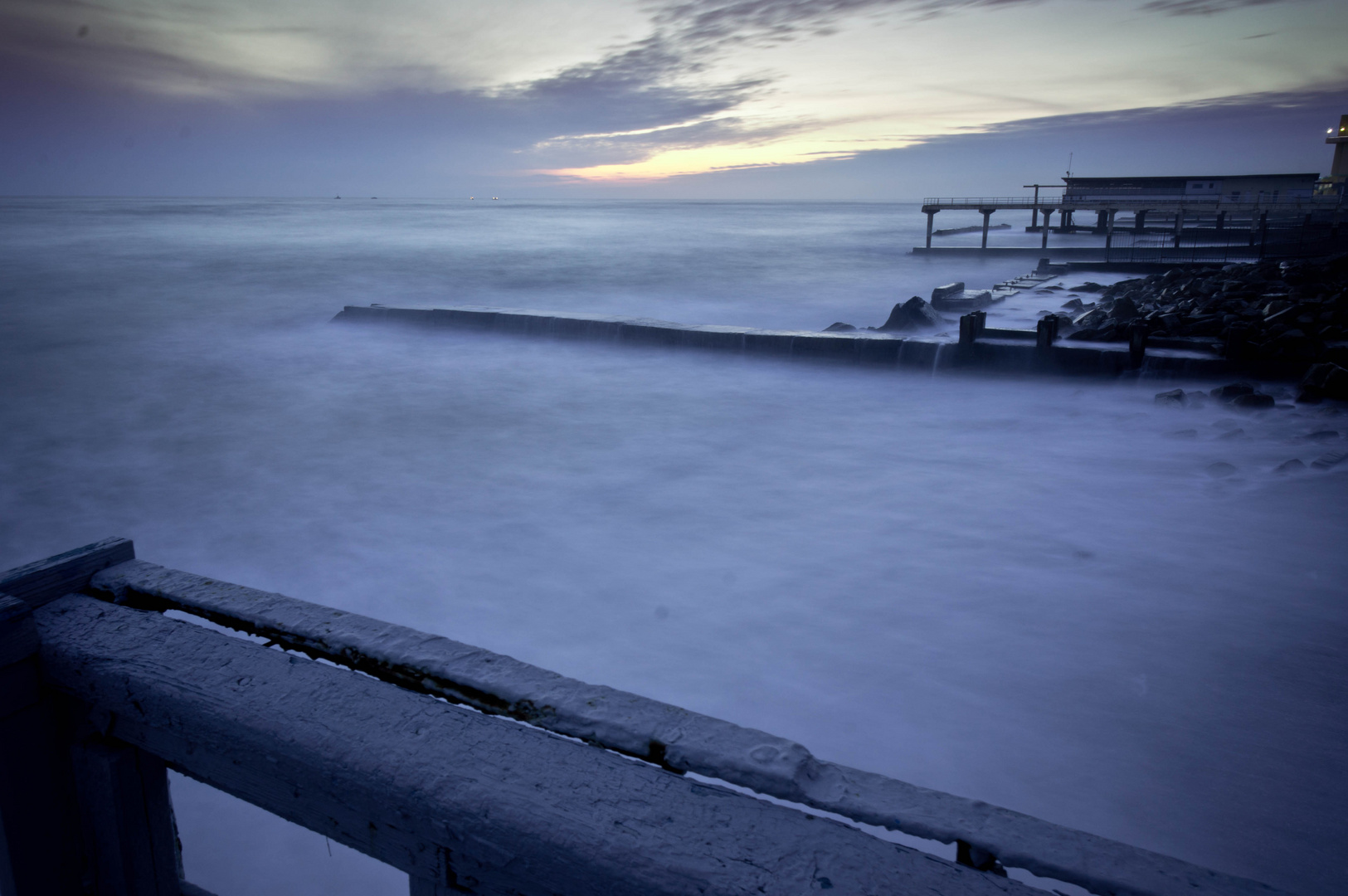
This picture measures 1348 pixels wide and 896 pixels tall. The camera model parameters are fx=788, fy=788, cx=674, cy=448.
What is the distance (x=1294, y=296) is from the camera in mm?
11836

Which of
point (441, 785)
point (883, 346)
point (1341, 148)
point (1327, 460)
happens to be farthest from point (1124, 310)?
point (1341, 148)

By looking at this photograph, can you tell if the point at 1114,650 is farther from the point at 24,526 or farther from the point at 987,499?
the point at 24,526

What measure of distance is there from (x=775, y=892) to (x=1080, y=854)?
39cm

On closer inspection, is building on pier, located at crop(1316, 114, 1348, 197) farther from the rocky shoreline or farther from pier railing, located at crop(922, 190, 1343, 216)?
the rocky shoreline

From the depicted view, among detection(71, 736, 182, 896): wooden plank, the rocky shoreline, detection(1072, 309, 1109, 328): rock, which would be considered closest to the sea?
the rocky shoreline

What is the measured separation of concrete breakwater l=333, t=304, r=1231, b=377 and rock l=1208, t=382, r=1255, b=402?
65cm

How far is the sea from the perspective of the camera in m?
3.55

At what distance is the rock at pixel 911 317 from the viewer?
14.5 metres

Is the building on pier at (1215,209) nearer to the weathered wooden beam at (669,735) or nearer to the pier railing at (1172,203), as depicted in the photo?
the pier railing at (1172,203)

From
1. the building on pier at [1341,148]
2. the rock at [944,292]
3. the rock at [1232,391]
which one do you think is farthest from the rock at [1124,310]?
the building on pier at [1341,148]

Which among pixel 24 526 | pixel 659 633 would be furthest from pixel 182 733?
pixel 24 526

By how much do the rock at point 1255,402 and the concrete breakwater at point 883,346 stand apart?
1.11 m

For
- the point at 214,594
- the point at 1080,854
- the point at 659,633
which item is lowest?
the point at 659,633

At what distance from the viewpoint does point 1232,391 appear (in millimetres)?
8930
